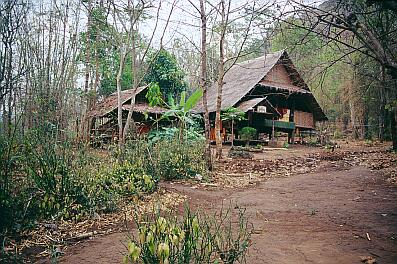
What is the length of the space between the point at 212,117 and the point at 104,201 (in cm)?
1470

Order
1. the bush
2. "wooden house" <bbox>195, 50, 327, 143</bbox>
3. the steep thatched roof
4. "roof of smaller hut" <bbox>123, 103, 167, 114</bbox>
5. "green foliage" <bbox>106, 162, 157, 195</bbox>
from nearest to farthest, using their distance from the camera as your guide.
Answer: "green foliage" <bbox>106, 162, 157, 195</bbox>
the bush
"roof of smaller hut" <bbox>123, 103, 167, 114</bbox>
"wooden house" <bbox>195, 50, 327, 143</bbox>
the steep thatched roof

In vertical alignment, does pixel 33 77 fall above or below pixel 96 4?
below

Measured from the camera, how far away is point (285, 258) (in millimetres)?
3035

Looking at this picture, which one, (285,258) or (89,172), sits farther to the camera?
(89,172)

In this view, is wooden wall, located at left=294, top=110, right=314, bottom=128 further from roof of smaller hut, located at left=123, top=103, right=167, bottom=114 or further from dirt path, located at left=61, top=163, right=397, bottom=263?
dirt path, located at left=61, top=163, right=397, bottom=263

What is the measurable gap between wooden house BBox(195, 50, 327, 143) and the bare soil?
31.9ft

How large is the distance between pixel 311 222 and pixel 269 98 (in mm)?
17475

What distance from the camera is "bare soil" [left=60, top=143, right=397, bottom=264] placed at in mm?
3191

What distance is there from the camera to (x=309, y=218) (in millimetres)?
4582

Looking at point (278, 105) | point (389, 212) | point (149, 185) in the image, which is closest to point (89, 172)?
point (149, 185)

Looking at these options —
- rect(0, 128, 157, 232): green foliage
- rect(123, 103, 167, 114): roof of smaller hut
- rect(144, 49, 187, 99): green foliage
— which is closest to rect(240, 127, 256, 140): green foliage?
rect(123, 103, 167, 114): roof of smaller hut

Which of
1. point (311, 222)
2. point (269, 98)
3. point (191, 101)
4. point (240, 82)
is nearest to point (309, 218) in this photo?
point (311, 222)

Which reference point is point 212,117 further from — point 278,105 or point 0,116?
point 0,116

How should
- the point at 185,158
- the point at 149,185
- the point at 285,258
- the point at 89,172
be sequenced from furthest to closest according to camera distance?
the point at 185,158 < the point at 149,185 < the point at 89,172 < the point at 285,258
